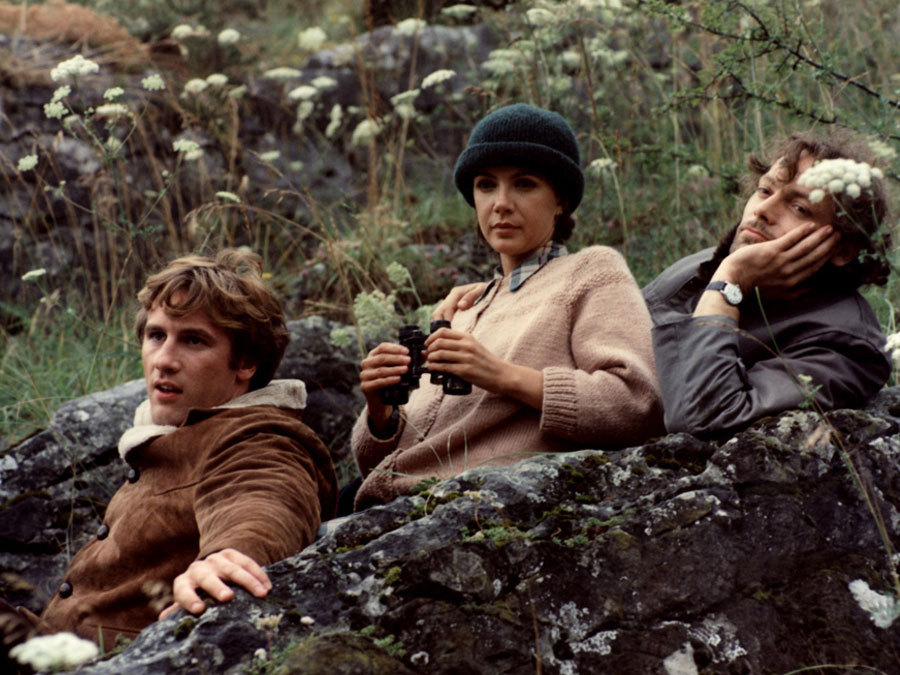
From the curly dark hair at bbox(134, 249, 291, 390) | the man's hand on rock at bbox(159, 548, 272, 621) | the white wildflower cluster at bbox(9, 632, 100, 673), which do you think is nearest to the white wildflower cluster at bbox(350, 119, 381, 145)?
the curly dark hair at bbox(134, 249, 291, 390)

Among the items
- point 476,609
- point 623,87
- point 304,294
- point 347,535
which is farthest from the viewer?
point 623,87

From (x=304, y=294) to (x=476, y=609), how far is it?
4.05 metres

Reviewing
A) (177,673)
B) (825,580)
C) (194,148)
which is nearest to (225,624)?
(177,673)

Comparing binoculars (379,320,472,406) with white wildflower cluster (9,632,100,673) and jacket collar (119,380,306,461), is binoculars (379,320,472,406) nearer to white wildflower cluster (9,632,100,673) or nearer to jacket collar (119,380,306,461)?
jacket collar (119,380,306,461)

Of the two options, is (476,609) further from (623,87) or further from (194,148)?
(623,87)

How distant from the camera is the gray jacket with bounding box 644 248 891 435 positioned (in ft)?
8.22

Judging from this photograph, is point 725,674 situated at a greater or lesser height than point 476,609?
lesser

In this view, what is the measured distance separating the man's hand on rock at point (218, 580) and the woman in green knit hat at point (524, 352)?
2.47 feet

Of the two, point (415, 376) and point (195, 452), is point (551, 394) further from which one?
point (195, 452)

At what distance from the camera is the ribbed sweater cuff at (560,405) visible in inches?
109

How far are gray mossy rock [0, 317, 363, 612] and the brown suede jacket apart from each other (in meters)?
0.82

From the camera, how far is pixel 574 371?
283 cm

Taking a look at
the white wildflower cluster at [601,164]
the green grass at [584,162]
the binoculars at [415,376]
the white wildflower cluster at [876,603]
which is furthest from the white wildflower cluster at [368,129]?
the white wildflower cluster at [876,603]

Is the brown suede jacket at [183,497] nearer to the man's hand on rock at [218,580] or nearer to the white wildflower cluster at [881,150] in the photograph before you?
the man's hand on rock at [218,580]
